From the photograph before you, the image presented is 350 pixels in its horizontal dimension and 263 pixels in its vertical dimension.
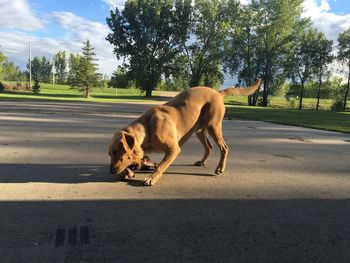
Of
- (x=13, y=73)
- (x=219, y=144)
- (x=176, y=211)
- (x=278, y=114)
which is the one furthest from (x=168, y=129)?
(x=13, y=73)

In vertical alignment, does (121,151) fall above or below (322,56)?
below

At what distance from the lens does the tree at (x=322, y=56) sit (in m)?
58.0

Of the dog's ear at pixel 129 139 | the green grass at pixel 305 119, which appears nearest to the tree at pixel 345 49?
the green grass at pixel 305 119

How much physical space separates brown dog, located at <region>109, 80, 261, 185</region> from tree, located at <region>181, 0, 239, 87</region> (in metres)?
58.5

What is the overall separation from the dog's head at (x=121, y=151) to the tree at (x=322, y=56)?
56062 millimetres

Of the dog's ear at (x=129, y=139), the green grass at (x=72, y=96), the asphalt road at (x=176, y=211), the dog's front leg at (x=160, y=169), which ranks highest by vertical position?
the dog's ear at (x=129, y=139)

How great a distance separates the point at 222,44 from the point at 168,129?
60273 mm

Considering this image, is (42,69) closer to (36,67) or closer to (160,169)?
(36,67)

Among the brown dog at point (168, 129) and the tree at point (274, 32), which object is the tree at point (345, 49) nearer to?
the tree at point (274, 32)

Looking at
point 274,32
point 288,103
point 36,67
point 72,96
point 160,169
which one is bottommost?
point 72,96

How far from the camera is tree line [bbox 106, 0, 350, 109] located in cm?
6031

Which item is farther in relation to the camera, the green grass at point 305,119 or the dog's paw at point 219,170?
the green grass at point 305,119

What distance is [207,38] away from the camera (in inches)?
2552

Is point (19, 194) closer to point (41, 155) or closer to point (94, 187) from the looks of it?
point (94, 187)
